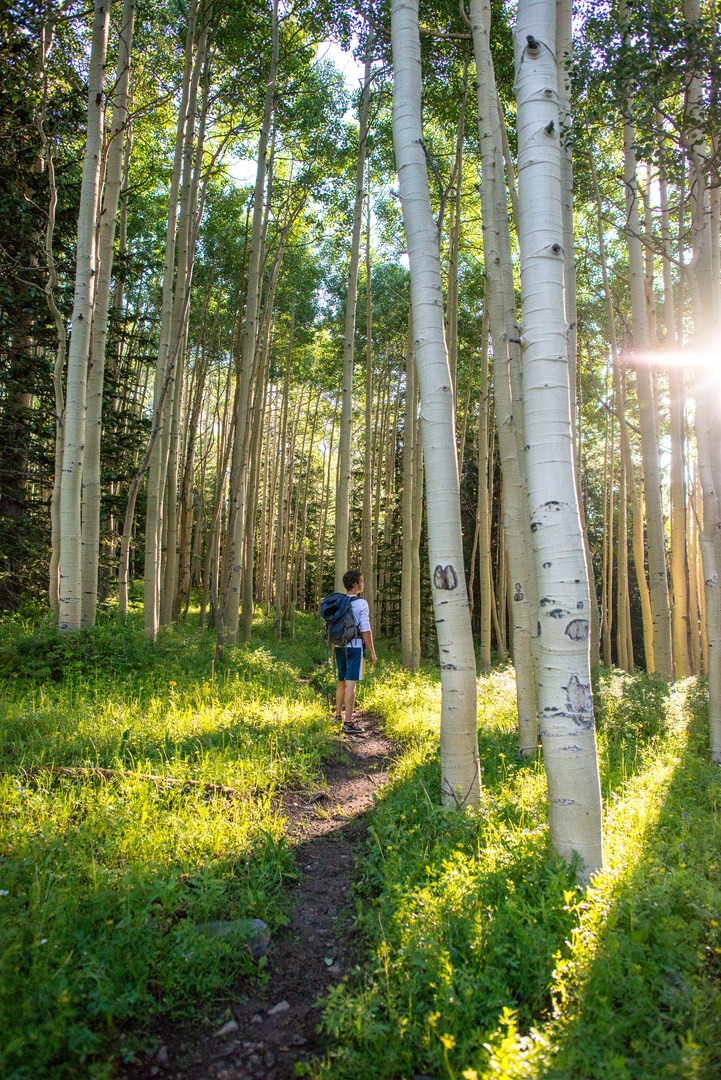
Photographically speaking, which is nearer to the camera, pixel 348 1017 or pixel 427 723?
pixel 348 1017

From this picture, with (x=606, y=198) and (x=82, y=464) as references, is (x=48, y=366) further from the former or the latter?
(x=606, y=198)

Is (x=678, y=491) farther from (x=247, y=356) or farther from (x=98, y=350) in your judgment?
(x=98, y=350)

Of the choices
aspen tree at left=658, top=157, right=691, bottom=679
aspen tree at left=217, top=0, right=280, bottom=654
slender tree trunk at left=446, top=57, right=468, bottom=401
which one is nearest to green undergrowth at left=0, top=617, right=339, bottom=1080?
aspen tree at left=217, top=0, right=280, bottom=654

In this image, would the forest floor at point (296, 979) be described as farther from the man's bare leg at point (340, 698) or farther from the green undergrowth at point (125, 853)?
the man's bare leg at point (340, 698)

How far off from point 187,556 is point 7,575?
5622 millimetres

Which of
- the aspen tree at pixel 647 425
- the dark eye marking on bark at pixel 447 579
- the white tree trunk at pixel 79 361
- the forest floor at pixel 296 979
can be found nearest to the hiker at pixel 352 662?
the forest floor at pixel 296 979

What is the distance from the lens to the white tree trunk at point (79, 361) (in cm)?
696

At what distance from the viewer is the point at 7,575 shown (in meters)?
8.88

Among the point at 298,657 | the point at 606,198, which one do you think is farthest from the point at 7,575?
the point at 606,198

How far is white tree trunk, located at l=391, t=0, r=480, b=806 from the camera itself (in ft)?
12.2

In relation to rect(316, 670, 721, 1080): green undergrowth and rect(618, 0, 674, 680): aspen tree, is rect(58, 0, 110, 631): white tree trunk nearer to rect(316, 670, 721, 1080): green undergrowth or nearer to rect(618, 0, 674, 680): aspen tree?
rect(316, 670, 721, 1080): green undergrowth

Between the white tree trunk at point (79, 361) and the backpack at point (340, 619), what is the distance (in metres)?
3.14

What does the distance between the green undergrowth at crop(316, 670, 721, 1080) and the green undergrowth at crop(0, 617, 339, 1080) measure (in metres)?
0.65

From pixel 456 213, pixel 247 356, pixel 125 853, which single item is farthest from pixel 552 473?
pixel 456 213
